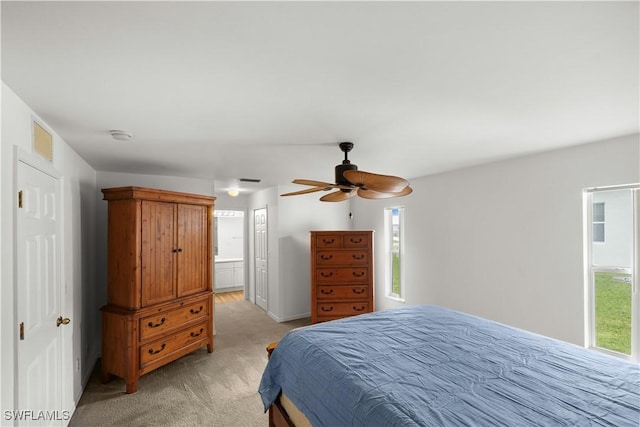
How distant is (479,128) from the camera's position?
2348mm

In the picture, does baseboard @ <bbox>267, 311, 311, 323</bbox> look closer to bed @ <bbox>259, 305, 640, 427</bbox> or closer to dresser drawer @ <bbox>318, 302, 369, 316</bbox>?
dresser drawer @ <bbox>318, 302, 369, 316</bbox>

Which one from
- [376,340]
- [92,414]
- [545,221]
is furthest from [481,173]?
[92,414]

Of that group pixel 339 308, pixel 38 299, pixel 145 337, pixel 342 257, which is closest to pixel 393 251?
pixel 342 257

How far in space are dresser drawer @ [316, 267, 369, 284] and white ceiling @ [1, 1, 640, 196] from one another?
2524 mm

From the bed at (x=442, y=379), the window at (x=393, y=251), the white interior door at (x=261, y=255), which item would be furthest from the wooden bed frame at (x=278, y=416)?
the white interior door at (x=261, y=255)

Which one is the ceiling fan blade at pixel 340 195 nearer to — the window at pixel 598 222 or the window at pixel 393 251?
the window at pixel 598 222

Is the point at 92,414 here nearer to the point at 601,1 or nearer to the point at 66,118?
Answer: the point at 66,118

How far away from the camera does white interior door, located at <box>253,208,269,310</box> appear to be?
5841 millimetres

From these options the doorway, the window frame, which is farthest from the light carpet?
the doorway

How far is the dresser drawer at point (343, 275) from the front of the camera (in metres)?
4.71

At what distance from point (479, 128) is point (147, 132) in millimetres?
2586

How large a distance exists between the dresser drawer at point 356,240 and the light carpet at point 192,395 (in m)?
1.92

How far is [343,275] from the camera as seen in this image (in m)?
4.75

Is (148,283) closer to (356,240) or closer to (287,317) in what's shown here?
(287,317)
